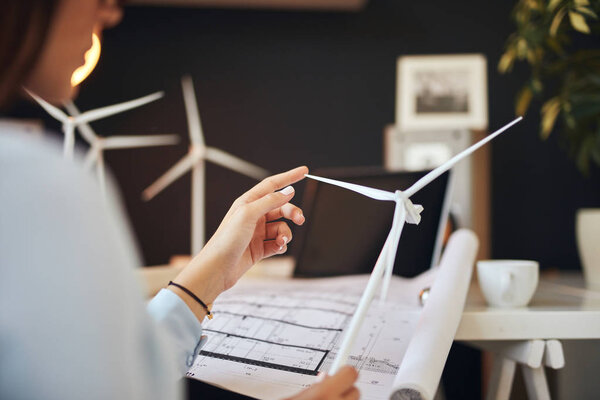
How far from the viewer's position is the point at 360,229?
106 centimetres

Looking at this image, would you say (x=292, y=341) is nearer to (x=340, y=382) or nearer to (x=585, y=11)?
(x=340, y=382)

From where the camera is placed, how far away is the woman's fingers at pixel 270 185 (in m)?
0.60

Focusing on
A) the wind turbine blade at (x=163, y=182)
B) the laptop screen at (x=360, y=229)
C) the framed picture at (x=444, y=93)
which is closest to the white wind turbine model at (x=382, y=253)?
the laptop screen at (x=360, y=229)

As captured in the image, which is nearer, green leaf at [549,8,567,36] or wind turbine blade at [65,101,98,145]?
green leaf at [549,8,567,36]

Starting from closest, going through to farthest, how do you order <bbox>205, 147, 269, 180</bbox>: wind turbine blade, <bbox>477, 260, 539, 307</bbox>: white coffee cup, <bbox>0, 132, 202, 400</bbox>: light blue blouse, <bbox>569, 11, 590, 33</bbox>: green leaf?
1. <bbox>0, 132, 202, 400</bbox>: light blue blouse
2. <bbox>477, 260, 539, 307</bbox>: white coffee cup
3. <bbox>569, 11, 590, 33</bbox>: green leaf
4. <bbox>205, 147, 269, 180</bbox>: wind turbine blade

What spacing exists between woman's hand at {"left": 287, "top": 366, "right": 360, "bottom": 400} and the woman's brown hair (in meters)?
0.33

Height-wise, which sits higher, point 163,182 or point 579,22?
point 579,22

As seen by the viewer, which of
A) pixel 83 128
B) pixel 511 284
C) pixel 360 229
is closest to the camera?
pixel 511 284

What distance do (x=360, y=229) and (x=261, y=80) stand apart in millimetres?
1577

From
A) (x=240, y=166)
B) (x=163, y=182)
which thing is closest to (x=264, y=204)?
(x=240, y=166)

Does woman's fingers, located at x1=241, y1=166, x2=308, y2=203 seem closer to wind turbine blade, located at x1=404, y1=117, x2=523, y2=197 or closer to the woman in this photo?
wind turbine blade, located at x1=404, y1=117, x2=523, y2=197

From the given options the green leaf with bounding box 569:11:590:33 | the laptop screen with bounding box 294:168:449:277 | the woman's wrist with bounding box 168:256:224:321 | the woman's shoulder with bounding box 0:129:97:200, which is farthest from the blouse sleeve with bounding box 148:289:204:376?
the green leaf with bounding box 569:11:590:33

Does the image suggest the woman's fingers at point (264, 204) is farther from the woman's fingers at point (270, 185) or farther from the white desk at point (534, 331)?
the white desk at point (534, 331)

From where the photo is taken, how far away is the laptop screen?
985mm
